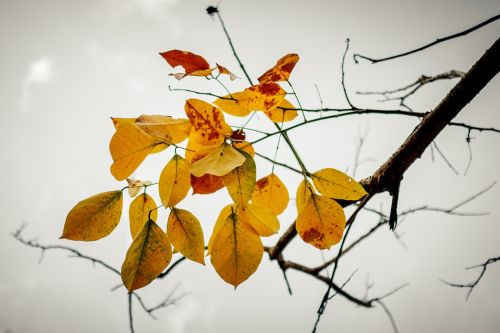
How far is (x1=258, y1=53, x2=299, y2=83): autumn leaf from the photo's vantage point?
598 mm

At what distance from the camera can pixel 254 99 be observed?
0.60 metres

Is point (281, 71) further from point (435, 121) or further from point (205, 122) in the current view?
point (435, 121)

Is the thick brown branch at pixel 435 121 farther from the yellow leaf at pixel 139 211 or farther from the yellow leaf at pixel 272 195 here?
the yellow leaf at pixel 139 211

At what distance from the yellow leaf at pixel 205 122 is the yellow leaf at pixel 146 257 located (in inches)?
7.8

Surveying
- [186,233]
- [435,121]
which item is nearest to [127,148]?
[186,233]

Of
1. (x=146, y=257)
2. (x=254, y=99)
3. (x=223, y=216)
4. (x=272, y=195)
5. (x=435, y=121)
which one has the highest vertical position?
(x=435, y=121)

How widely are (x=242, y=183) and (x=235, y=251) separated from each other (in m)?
0.16

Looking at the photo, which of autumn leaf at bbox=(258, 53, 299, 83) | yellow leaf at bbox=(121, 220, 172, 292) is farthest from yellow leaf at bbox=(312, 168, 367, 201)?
yellow leaf at bbox=(121, 220, 172, 292)

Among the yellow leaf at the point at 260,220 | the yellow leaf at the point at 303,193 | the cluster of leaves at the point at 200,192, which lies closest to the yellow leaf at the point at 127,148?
A: the cluster of leaves at the point at 200,192

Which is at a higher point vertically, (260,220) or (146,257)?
(260,220)

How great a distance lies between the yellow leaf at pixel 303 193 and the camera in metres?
0.64

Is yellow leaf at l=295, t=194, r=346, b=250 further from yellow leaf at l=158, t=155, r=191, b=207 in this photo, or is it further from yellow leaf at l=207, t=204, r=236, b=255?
yellow leaf at l=158, t=155, r=191, b=207

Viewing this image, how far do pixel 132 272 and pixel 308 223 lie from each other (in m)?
0.36

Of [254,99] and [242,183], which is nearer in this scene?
[242,183]
